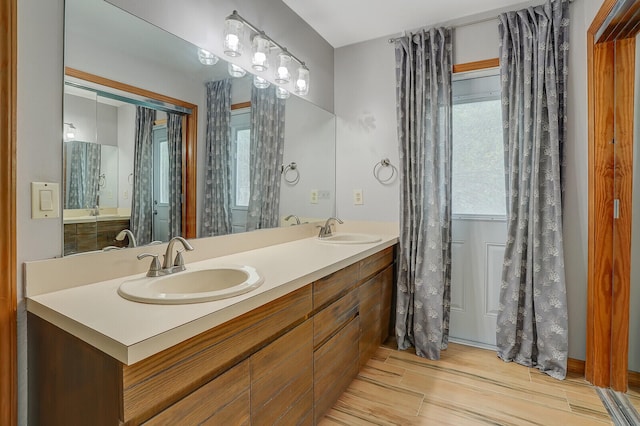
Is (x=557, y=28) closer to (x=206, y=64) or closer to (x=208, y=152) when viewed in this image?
(x=206, y=64)

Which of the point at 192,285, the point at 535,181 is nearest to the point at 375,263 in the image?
the point at 535,181

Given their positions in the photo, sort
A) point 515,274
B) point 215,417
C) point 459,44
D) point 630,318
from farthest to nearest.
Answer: point 459,44
point 515,274
point 630,318
point 215,417

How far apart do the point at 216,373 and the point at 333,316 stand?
780 millimetres

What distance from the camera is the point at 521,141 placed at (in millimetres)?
2115

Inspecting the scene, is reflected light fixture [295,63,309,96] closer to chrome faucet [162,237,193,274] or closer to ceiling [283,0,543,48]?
ceiling [283,0,543,48]

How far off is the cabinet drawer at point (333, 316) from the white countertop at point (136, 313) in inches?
9.4

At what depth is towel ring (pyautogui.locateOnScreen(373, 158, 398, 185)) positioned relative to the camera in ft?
8.49

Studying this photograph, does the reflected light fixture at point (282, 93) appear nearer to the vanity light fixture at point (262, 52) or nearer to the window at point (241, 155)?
the vanity light fixture at point (262, 52)

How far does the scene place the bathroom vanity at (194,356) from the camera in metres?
0.78

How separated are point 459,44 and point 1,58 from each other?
251cm

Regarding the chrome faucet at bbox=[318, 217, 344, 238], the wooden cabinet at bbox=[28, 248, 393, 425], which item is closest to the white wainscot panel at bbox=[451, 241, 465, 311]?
the chrome faucet at bbox=[318, 217, 344, 238]

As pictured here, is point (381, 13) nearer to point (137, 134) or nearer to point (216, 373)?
point (137, 134)

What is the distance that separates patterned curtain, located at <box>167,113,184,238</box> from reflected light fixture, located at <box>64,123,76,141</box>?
388 mm

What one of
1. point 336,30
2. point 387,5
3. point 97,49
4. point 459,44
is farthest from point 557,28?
point 97,49
